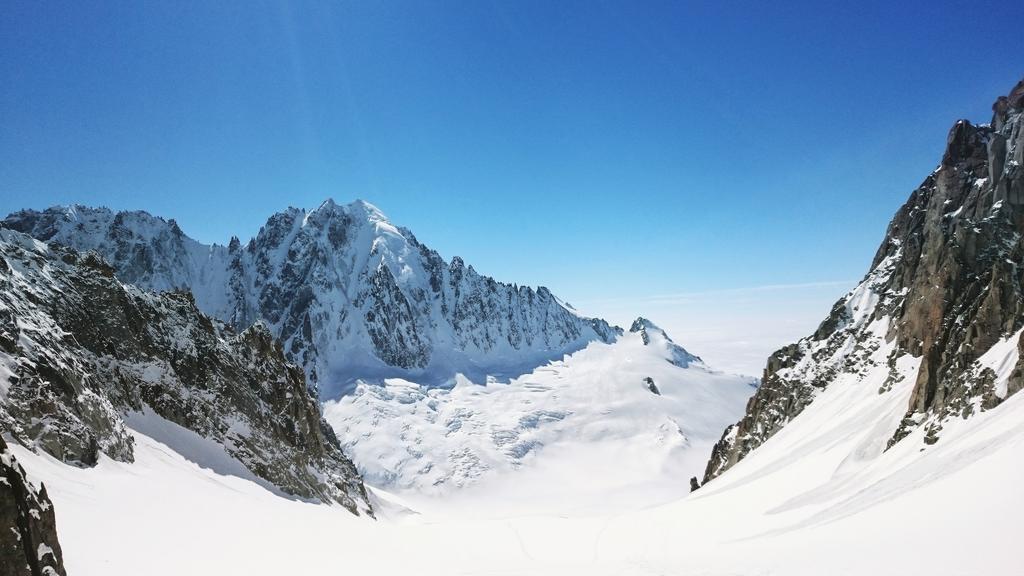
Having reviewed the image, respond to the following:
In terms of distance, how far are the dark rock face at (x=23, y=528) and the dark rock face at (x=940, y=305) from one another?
35.0 m

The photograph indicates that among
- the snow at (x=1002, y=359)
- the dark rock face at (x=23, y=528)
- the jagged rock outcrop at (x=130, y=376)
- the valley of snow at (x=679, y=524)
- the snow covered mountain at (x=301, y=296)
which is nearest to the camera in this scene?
the dark rock face at (x=23, y=528)

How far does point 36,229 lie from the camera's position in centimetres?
14712

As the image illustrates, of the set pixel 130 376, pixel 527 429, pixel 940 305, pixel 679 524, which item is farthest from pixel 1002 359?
pixel 527 429

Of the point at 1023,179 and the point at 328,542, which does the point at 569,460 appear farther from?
the point at 328,542

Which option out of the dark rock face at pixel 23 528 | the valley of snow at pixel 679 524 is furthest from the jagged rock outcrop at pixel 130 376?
the dark rock face at pixel 23 528

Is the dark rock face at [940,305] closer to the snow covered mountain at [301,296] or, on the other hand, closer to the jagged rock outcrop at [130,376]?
the jagged rock outcrop at [130,376]

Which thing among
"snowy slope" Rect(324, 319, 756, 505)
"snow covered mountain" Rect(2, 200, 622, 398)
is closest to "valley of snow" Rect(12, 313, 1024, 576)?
"snowy slope" Rect(324, 319, 756, 505)

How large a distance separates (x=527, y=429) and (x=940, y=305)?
333 feet

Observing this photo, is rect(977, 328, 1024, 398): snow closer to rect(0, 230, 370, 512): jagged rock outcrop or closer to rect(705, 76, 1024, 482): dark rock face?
rect(705, 76, 1024, 482): dark rock face

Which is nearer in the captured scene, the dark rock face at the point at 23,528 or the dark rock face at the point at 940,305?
the dark rock face at the point at 23,528

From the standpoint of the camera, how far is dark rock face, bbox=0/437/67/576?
31.0ft

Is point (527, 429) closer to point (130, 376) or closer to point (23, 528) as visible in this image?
point (130, 376)

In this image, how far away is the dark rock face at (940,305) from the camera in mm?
33156

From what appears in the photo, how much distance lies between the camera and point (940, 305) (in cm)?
4466
